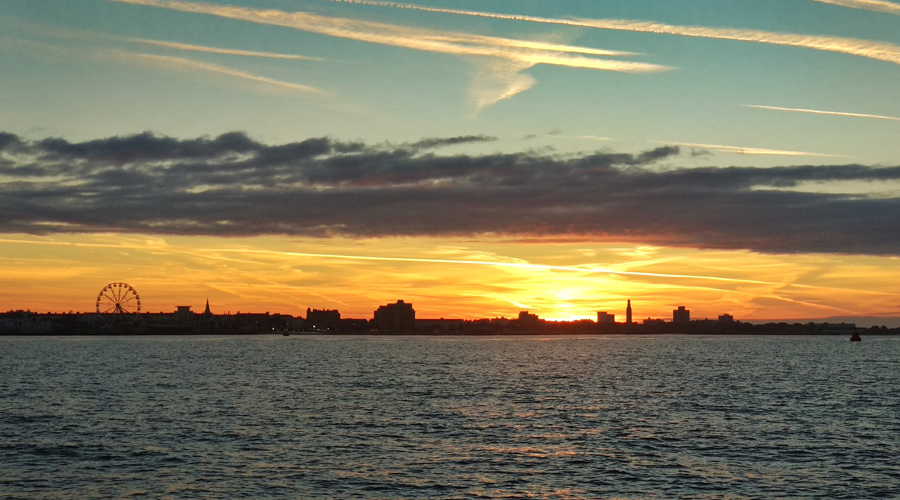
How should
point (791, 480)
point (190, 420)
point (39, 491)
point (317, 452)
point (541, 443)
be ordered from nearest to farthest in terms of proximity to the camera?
point (39, 491)
point (791, 480)
point (317, 452)
point (541, 443)
point (190, 420)

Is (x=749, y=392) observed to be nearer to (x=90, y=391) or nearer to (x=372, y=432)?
(x=372, y=432)

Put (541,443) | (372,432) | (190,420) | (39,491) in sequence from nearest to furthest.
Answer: (39,491)
(541,443)
(372,432)
(190,420)

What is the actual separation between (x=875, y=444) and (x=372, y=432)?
41175mm

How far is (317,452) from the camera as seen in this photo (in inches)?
2328

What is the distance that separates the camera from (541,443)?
64625mm

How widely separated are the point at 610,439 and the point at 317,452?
24.4m

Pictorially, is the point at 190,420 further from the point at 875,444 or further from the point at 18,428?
the point at 875,444

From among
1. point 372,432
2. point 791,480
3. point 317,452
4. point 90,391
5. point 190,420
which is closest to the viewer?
point 791,480

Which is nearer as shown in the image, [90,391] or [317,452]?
[317,452]

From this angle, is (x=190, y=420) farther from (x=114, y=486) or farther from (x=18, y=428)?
(x=114, y=486)

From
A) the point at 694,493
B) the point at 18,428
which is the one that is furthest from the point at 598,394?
the point at 18,428

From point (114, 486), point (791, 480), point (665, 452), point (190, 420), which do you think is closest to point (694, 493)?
point (791, 480)

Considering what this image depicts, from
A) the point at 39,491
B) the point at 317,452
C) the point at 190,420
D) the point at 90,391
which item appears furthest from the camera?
the point at 90,391

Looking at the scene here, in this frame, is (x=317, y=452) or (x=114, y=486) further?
(x=317, y=452)
